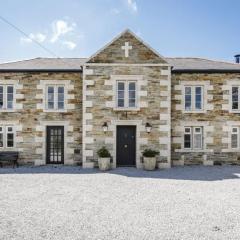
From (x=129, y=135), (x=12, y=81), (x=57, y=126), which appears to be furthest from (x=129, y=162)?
(x=12, y=81)

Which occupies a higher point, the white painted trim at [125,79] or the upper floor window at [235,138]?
the white painted trim at [125,79]

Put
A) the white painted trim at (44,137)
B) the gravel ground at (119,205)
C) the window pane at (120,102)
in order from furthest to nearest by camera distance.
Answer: the white painted trim at (44,137) → the window pane at (120,102) → the gravel ground at (119,205)

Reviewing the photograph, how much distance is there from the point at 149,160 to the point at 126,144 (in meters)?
1.70

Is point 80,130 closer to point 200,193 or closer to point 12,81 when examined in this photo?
point 12,81

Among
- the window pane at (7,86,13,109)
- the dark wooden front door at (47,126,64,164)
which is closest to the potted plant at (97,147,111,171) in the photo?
the dark wooden front door at (47,126,64,164)

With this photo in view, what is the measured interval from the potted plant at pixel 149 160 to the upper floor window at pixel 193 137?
2.85 m

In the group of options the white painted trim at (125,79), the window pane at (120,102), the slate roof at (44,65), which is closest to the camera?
the white painted trim at (125,79)

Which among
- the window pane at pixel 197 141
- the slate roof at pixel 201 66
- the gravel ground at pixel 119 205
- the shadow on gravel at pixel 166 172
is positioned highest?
the slate roof at pixel 201 66

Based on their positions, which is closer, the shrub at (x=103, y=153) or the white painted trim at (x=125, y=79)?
the shrub at (x=103, y=153)

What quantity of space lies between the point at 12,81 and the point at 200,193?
12.3 m

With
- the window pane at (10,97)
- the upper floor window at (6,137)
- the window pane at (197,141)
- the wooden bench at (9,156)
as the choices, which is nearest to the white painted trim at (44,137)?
the wooden bench at (9,156)

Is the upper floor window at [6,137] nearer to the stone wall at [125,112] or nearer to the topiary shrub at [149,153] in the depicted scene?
the stone wall at [125,112]

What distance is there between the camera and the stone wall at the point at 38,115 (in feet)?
54.3

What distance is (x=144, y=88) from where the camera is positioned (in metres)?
15.7
